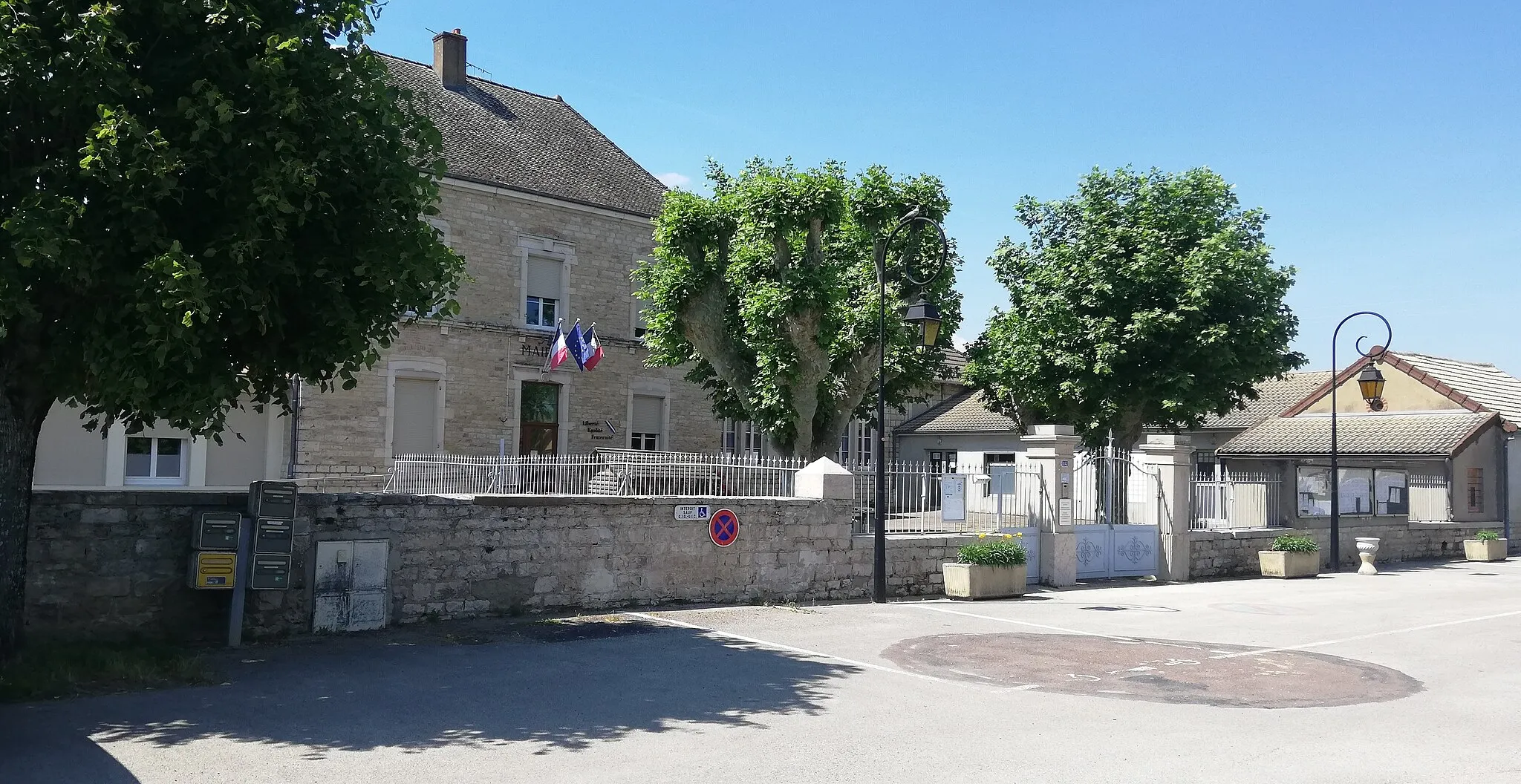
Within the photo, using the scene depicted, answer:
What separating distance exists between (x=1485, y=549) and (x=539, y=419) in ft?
73.6

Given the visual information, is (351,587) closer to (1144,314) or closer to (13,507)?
(13,507)

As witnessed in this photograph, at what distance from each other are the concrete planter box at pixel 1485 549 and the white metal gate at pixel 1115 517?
1177cm

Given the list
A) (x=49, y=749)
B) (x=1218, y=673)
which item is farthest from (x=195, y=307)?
(x=1218, y=673)

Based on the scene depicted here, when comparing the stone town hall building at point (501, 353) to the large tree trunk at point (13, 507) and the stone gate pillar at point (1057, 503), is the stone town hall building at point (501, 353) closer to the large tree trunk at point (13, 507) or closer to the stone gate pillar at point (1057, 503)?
the stone gate pillar at point (1057, 503)

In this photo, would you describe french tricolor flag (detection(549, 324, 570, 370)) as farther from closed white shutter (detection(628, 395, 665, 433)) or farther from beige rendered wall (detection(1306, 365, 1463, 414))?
beige rendered wall (detection(1306, 365, 1463, 414))

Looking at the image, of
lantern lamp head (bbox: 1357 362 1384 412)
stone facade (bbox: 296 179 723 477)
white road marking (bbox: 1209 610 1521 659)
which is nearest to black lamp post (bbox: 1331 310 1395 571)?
lantern lamp head (bbox: 1357 362 1384 412)

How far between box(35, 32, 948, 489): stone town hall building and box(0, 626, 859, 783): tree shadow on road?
13.7m

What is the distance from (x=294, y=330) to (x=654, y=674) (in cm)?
402

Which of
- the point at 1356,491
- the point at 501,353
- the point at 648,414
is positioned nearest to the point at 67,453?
the point at 501,353

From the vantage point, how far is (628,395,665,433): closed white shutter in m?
28.7

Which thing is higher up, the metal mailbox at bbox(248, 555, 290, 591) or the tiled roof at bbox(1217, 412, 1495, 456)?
the tiled roof at bbox(1217, 412, 1495, 456)

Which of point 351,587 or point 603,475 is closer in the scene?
point 351,587

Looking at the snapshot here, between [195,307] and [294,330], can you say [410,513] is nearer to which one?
[294,330]

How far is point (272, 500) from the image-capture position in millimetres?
10047
